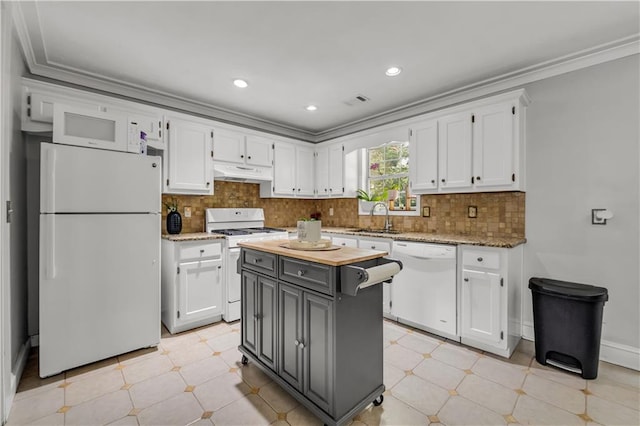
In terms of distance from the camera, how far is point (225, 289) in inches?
129

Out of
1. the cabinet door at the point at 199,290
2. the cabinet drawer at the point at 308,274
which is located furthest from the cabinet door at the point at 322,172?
the cabinet drawer at the point at 308,274

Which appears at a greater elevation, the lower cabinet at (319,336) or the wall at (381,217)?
the wall at (381,217)

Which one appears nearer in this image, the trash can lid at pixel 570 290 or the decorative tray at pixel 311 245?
the decorative tray at pixel 311 245

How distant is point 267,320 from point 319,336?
537 millimetres

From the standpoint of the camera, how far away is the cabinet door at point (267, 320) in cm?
203

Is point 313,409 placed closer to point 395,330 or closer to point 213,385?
point 213,385

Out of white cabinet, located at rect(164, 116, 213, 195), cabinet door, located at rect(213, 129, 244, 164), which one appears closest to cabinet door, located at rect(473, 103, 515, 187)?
cabinet door, located at rect(213, 129, 244, 164)

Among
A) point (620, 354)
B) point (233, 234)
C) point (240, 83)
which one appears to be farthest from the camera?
point (233, 234)

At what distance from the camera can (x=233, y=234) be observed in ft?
11.1

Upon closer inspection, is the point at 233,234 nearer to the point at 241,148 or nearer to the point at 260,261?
the point at 241,148

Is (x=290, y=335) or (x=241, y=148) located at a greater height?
(x=241, y=148)

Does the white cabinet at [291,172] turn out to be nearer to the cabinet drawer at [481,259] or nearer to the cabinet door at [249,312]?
the cabinet door at [249,312]

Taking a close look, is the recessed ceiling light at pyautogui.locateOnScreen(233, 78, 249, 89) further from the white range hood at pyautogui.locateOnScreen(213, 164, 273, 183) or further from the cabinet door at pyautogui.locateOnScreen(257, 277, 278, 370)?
the cabinet door at pyautogui.locateOnScreen(257, 277, 278, 370)

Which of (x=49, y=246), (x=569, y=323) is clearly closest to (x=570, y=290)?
(x=569, y=323)
